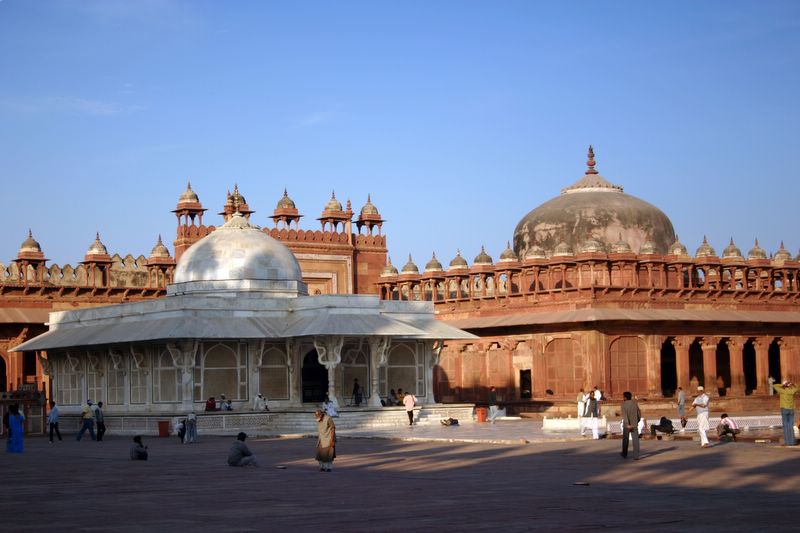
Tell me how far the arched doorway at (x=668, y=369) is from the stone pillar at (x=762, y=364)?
300 cm

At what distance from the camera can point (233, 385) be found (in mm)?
37406

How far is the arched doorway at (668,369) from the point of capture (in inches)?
1879

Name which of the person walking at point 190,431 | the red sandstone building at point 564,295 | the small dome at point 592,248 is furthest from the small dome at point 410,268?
the person walking at point 190,431

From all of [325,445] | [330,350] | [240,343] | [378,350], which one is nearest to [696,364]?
[378,350]

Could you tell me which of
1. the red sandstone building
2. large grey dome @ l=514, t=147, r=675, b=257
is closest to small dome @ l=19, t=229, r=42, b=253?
the red sandstone building

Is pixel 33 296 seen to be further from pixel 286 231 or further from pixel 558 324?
pixel 558 324

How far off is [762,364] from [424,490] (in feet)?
113

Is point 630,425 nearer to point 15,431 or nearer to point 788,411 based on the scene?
point 788,411

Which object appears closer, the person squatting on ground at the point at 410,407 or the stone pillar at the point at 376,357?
the person squatting on ground at the point at 410,407

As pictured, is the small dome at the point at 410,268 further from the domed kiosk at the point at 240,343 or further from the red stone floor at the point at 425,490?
the red stone floor at the point at 425,490

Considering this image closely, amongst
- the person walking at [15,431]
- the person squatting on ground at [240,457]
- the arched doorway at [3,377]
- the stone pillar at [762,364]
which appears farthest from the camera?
the arched doorway at [3,377]

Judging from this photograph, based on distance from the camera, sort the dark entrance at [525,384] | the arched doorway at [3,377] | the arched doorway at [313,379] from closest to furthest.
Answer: the arched doorway at [313,379], the dark entrance at [525,384], the arched doorway at [3,377]

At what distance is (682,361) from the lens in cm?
4462

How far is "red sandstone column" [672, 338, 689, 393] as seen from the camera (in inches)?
1753
